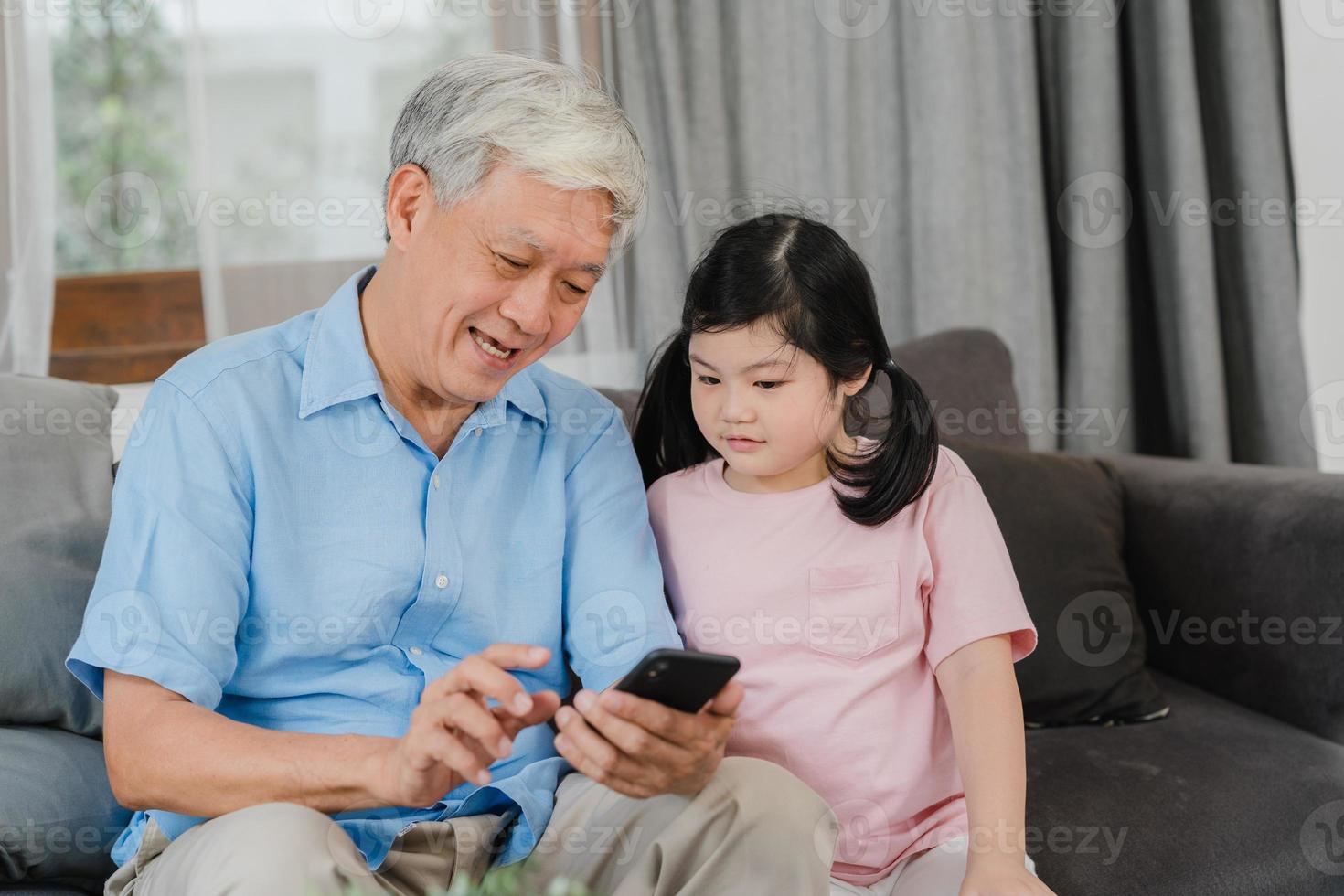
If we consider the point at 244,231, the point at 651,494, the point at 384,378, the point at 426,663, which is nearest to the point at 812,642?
the point at 651,494

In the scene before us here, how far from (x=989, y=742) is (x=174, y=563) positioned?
2.63 ft

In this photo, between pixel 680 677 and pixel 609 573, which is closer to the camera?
pixel 680 677

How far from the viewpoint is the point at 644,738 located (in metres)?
1.06

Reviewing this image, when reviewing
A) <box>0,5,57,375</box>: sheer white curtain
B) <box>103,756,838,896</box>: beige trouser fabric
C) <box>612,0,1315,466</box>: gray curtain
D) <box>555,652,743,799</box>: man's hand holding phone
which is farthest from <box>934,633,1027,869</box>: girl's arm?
<box>0,5,57,375</box>: sheer white curtain

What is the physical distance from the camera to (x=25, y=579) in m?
1.36

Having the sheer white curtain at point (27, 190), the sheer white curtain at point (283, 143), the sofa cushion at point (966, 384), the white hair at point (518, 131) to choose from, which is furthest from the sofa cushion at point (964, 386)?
the sheer white curtain at point (27, 190)

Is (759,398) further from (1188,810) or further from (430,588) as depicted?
(1188,810)

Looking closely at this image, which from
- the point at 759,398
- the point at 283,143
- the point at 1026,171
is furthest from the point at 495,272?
the point at 1026,171

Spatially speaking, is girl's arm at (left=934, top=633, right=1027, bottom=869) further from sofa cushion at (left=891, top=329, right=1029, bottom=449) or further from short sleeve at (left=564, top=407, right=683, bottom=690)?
sofa cushion at (left=891, top=329, right=1029, bottom=449)

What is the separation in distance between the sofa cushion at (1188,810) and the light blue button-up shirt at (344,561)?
547 mm

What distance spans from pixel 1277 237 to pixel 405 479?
2.02 metres

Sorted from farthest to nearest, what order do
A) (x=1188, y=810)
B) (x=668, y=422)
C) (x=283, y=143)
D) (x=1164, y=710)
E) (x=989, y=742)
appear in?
(x=283, y=143) → (x=1164, y=710) → (x=668, y=422) → (x=1188, y=810) → (x=989, y=742)

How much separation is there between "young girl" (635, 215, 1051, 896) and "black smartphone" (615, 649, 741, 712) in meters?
0.30

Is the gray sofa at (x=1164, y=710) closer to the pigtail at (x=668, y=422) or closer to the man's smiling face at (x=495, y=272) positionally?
the pigtail at (x=668, y=422)
